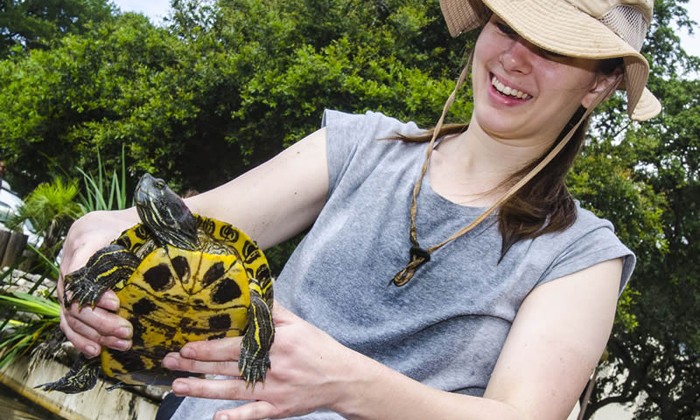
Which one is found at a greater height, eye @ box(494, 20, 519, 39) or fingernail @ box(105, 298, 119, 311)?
eye @ box(494, 20, 519, 39)

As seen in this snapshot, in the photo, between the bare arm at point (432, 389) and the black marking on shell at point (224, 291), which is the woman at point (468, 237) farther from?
the black marking on shell at point (224, 291)

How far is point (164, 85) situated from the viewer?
10406mm

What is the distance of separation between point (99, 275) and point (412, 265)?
807 millimetres

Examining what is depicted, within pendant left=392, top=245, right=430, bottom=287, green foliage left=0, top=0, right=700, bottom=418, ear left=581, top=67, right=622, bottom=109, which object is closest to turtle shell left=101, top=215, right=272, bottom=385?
pendant left=392, top=245, right=430, bottom=287

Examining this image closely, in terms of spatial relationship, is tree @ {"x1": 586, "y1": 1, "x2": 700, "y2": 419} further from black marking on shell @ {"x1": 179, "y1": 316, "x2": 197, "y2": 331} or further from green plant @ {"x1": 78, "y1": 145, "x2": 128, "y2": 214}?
black marking on shell @ {"x1": 179, "y1": 316, "x2": 197, "y2": 331}

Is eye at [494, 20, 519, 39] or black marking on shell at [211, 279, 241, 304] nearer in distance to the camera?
black marking on shell at [211, 279, 241, 304]

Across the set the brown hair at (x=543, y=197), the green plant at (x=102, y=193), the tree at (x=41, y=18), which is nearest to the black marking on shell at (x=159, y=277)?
the brown hair at (x=543, y=197)

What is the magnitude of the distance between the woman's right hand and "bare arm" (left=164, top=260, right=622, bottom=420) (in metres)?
0.18

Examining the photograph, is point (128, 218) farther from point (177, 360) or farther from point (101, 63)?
point (101, 63)

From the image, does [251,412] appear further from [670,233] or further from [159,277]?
[670,233]

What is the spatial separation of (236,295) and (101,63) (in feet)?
38.4

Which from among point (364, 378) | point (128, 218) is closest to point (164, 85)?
point (128, 218)

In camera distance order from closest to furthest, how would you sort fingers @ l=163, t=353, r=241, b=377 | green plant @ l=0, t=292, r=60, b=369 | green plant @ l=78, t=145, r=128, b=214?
fingers @ l=163, t=353, r=241, b=377
green plant @ l=0, t=292, r=60, b=369
green plant @ l=78, t=145, r=128, b=214

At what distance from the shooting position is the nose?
1.97m
